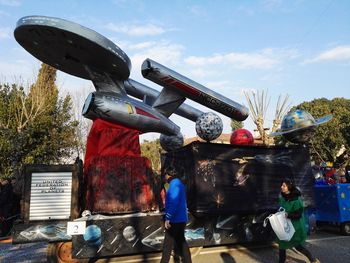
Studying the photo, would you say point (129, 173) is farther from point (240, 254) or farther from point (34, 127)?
point (34, 127)

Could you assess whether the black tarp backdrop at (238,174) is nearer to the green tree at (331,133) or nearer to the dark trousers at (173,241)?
the dark trousers at (173,241)

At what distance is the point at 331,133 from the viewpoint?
98.8 ft

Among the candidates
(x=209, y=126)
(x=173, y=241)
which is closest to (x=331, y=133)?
(x=209, y=126)

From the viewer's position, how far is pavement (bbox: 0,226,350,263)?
639 centimetres

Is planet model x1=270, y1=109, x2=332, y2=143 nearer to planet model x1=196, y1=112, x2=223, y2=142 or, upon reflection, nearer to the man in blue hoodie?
planet model x1=196, y1=112, x2=223, y2=142

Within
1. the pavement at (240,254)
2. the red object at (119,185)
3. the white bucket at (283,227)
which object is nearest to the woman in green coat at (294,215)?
the white bucket at (283,227)

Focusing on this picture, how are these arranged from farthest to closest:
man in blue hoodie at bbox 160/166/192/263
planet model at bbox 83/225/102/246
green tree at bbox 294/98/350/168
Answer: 1. green tree at bbox 294/98/350/168
2. planet model at bbox 83/225/102/246
3. man in blue hoodie at bbox 160/166/192/263

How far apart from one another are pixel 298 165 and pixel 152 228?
364 centimetres

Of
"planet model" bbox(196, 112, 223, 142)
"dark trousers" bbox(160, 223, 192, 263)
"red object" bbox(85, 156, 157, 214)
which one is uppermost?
"planet model" bbox(196, 112, 223, 142)

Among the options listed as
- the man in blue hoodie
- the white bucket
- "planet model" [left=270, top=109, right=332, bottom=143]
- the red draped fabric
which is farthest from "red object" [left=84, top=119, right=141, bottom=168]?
"planet model" [left=270, top=109, right=332, bottom=143]

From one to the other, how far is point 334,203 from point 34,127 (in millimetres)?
16356

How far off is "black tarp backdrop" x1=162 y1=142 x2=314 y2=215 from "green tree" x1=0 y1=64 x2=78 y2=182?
13541 millimetres

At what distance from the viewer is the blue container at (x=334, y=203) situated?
8.63 metres

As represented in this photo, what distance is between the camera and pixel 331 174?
37.2ft
